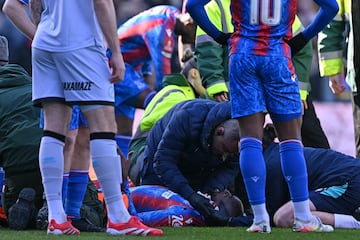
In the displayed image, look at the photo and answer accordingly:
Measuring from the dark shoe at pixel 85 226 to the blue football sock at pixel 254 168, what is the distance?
2.90 feet

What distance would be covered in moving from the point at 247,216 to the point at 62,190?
4.06 ft

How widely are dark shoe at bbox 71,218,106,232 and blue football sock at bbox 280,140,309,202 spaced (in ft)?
3.55

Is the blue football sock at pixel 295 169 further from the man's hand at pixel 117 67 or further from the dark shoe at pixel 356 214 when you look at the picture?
the man's hand at pixel 117 67

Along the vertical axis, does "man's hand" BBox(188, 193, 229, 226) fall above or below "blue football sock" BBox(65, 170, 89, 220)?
below

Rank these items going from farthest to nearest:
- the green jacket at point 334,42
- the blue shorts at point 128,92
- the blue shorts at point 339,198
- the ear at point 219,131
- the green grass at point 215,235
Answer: the blue shorts at point 128,92 → the green jacket at point 334,42 → the ear at point 219,131 → the blue shorts at point 339,198 → the green grass at point 215,235

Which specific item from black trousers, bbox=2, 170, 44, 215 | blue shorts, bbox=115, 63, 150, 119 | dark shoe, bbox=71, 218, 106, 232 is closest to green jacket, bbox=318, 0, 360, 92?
black trousers, bbox=2, 170, 44, 215

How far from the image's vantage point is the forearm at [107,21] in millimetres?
5570

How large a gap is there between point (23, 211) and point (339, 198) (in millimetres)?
1880

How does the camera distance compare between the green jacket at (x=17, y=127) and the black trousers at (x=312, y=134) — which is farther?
the black trousers at (x=312, y=134)

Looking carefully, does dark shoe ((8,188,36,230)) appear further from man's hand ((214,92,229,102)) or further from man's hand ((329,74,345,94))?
man's hand ((329,74,345,94))

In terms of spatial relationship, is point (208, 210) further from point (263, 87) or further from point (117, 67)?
point (117, 67)

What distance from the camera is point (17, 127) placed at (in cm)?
673

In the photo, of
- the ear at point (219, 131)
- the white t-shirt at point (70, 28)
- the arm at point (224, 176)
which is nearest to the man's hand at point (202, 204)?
the arm at point (224, 176)

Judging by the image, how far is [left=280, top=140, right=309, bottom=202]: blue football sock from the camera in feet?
19.2
